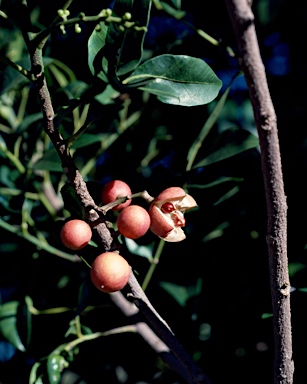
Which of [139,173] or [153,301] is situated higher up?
[139,173]

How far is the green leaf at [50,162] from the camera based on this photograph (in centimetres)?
92

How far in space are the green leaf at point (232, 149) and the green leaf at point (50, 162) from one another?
0.29 meters

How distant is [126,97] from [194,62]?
464 millimetres

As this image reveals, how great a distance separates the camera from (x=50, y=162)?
0.95 meters

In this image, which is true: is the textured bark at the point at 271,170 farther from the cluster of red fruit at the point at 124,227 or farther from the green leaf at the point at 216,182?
the green leaf at the point at 216,182

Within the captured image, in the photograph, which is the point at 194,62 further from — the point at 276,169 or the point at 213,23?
the point at 213,23

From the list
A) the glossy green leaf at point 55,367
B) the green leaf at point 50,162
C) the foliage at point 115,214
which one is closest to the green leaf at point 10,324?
the foliage at point 115,214

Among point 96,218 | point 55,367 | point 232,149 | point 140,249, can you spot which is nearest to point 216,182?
point 232,149

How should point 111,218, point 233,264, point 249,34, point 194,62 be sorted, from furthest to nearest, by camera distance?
point 233,264
point 111,218
point 194,62
point 249,34

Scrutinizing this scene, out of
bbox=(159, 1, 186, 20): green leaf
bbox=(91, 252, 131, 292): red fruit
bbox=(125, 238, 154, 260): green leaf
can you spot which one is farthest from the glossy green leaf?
bbox=(159, 1, 186, 20): green leaf

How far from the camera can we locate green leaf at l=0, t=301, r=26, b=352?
38.7 inches

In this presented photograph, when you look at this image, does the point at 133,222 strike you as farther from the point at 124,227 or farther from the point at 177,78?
the point at 177,78

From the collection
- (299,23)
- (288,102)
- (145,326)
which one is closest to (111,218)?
(145,326)

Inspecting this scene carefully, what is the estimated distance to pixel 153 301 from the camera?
99 centimetres
